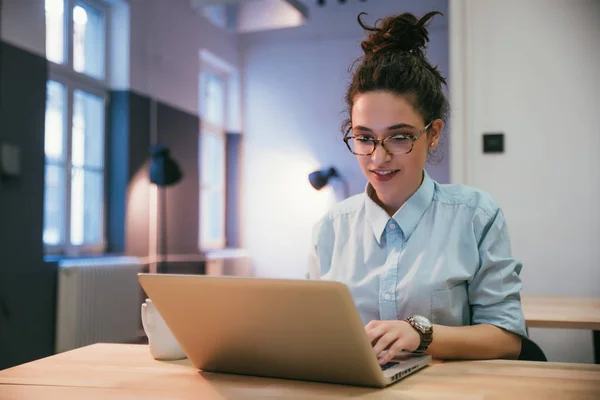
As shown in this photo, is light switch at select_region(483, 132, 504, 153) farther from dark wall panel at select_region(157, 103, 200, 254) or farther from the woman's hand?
dark wall panel at select_region(157, 103, 200, 254)

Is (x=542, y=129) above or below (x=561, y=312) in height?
above

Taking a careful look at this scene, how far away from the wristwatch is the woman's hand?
0.05 ft

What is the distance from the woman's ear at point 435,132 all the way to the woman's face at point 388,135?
0.03 meters

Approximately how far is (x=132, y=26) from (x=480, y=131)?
3.48 metres

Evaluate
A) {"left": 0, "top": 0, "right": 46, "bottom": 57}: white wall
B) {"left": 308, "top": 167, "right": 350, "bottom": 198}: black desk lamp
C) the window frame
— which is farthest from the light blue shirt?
{"left": 308, "top": 167, "right": 350, "bottom": 198}: black desk lamp

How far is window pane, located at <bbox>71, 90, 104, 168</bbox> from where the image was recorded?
198 inches

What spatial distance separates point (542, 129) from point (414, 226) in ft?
6.07

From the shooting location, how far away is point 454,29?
3.13 meters

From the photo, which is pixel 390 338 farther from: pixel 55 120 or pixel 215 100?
pixel 215 100

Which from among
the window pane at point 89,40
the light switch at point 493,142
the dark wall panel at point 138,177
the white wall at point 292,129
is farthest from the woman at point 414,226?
the white wall at point 292,129

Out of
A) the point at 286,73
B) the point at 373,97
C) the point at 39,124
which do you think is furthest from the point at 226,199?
the point at 373,97

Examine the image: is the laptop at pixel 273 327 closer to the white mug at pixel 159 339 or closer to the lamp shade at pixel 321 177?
the white mug at pixel 159 339

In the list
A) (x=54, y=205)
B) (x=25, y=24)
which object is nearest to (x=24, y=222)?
(x=54, y=205)

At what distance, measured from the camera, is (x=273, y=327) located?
3.17 feet
